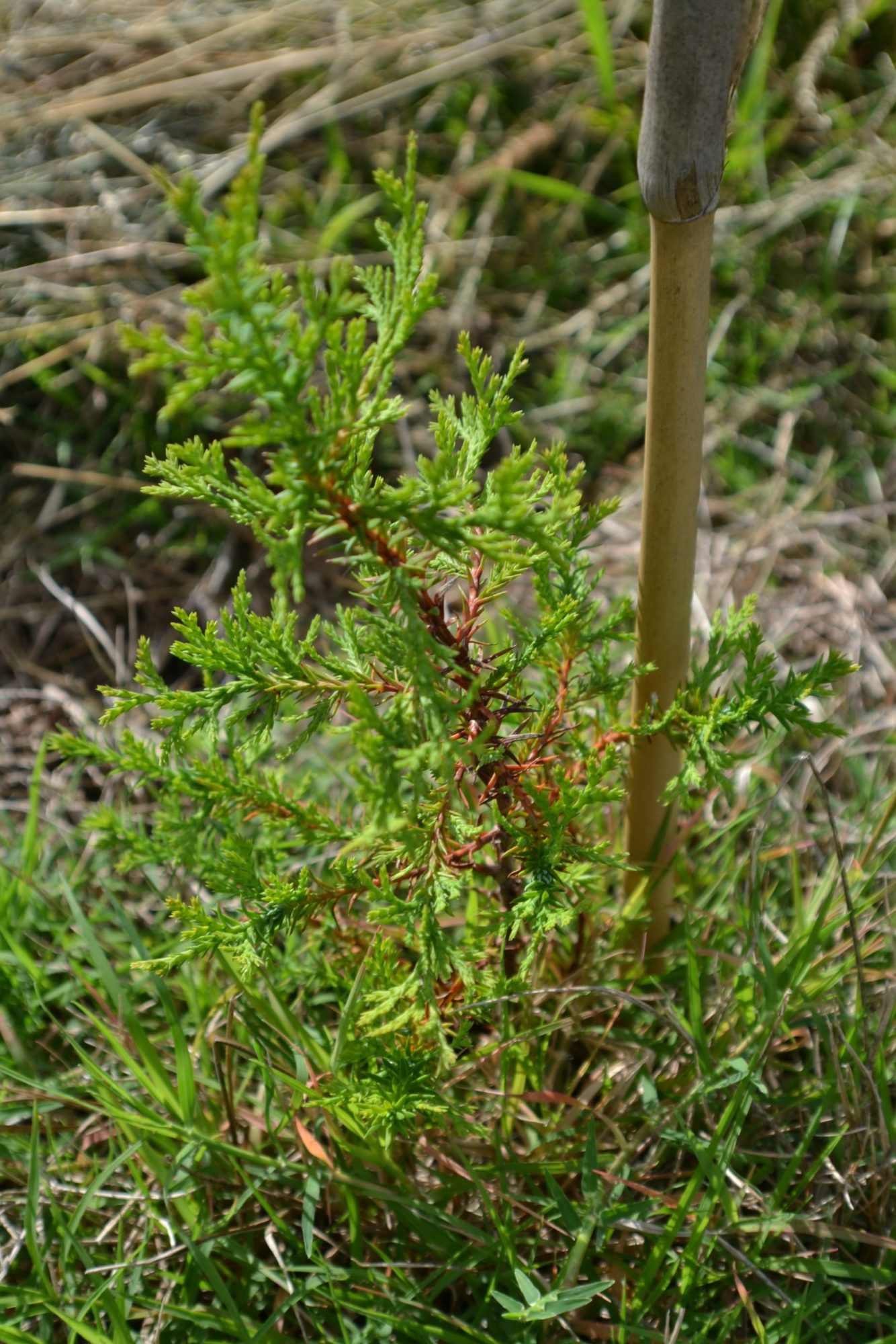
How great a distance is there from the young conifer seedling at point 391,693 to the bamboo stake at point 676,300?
7cm

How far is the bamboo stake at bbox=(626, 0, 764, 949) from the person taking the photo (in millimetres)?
1061

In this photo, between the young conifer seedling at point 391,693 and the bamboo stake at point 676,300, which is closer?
the young conifer seedling at point 391,693

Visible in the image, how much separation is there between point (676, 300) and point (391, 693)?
1.77 feet

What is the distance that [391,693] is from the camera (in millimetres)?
1216

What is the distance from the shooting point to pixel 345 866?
1.18 meters

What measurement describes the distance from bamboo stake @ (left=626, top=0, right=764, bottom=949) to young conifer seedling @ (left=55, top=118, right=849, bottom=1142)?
0.07 meters

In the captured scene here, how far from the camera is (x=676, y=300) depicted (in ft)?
3.82

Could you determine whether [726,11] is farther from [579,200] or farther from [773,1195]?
[579,200]

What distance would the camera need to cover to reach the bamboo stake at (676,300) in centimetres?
106

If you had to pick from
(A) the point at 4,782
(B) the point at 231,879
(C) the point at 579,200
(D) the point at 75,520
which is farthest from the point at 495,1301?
(C) the point at 579,200

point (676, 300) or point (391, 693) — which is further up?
point (676, 300)

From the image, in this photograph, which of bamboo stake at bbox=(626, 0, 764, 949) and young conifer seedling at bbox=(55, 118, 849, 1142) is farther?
bamboo stake at bbox=(626, 0, 764, 949)

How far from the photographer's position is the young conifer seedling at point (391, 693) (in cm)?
90

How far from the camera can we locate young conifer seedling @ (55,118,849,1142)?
899 millimetres
